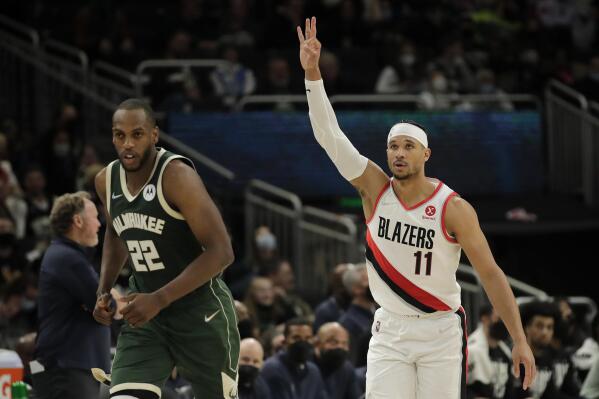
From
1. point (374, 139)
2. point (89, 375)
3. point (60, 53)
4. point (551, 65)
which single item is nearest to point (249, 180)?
point (374, 139)

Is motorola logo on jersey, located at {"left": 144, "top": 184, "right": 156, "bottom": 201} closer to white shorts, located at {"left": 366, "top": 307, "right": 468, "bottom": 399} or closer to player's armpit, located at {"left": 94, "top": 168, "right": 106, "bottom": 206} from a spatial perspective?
player's armpit, located at {"left": 94, "top": 168, "right": 106, "bottom": 206}

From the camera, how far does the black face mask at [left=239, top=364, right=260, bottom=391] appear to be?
1011cm

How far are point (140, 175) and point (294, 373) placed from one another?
401cm

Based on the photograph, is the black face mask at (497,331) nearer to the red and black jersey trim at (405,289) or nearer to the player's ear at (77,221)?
the red and black jersey trim at (405,289)

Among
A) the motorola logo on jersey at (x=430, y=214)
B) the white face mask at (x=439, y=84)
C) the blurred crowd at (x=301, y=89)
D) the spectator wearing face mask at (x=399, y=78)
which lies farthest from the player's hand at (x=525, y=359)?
the white face mask at (x=439, y=84)

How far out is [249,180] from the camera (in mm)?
17000

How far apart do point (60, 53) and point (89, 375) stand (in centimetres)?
1080

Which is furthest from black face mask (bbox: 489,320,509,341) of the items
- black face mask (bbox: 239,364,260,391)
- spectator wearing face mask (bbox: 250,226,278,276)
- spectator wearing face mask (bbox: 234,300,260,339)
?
spectator wearing face mask (bbox: 250,226,278,276)

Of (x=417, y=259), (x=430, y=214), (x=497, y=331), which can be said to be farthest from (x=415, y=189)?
(x=497, y=331)

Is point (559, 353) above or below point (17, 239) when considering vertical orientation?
below

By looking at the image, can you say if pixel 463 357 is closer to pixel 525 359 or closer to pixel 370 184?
pixel 525 359

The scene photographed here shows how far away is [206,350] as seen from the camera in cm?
689

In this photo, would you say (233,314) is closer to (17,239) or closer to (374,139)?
(17,239)

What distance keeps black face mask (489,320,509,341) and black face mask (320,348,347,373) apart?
1566 millimetres
